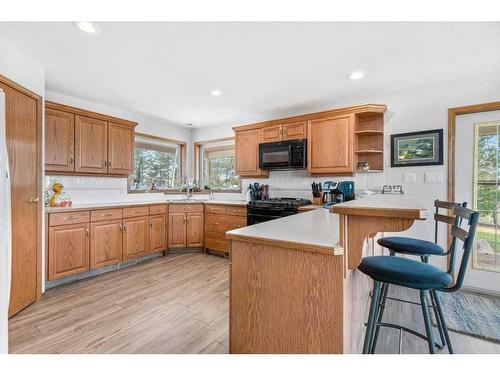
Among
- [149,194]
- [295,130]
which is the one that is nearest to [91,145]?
[149,194]

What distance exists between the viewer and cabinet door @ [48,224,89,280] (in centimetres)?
265

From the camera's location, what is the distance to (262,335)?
1207 millimetres

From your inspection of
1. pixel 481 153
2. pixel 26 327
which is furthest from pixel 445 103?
pixel 26 327

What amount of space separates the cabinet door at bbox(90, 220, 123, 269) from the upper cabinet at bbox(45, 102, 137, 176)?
764 mm

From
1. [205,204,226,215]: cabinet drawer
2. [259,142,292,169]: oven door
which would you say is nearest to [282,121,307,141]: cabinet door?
[259,142,292,169]: oven door

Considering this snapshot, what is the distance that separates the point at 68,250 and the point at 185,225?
158cm

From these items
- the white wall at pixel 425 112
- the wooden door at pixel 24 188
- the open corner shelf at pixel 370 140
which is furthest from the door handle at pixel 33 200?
the white wall at pixel 425 112

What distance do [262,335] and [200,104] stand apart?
318cm

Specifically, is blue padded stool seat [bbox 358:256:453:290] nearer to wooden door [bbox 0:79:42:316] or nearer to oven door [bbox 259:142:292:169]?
oven door [bbox 259:142:292:169]

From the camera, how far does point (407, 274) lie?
3.77 ft

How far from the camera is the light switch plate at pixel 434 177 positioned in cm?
278

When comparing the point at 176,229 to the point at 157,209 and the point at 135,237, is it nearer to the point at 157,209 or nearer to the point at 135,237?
the point at 157,209

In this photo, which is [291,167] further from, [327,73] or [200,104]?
[200,104]
